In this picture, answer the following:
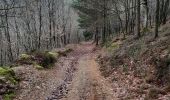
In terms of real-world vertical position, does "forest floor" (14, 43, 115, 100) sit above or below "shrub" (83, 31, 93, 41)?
below

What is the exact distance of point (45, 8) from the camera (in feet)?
216

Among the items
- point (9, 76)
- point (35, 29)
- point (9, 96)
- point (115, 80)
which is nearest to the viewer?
point (9, 96)

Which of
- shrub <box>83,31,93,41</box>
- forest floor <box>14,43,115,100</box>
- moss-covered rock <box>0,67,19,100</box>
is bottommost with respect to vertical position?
forest floor <box>14,43,115,100</box>

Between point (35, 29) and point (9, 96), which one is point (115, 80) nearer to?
point (9, 96)

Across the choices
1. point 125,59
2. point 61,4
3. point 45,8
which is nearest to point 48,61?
point 125,59

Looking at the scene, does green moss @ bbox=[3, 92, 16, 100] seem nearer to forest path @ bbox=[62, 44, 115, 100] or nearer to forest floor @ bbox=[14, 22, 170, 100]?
forest floor @ bbox=[14, 22, 170, 100]

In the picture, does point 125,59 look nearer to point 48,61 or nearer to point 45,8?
point 48,61

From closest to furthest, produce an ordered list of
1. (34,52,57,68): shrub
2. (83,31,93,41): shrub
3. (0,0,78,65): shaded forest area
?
(34,52,57,68): shrub, (0,0,78,65): shaded forest area, (83,31,93,41): shrub

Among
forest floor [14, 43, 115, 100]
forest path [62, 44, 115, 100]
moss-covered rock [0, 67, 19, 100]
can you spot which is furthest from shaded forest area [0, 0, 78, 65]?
moss-covered rock [0, 67, 19, 100]

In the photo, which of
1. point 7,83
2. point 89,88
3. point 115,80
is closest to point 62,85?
point 89,88

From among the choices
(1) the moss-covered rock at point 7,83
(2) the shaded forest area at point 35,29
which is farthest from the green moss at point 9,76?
(2) the shaded forest area at point 35,29

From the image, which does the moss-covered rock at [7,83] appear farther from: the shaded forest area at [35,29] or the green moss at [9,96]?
the shaded forest area at [35,29]

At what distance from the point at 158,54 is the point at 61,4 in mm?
62496

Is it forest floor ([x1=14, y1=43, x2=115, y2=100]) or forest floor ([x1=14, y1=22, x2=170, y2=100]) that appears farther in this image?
forest floor ([x1=14, y1=43, x2=115, y2=100])
